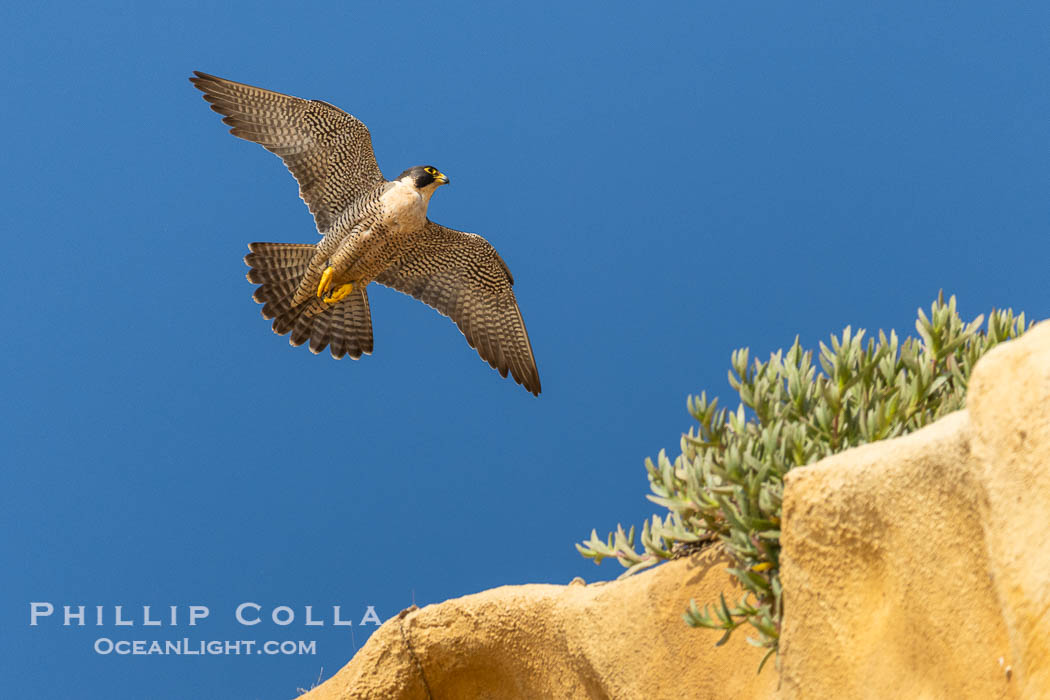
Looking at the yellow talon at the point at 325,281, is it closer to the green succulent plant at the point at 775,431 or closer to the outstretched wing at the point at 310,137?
the outstretched wing at the point at 310,137

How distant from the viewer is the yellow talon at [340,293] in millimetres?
6922

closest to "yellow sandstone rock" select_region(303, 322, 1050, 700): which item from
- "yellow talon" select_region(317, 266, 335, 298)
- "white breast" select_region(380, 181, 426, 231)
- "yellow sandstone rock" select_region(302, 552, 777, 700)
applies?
"yellow sandstone rock" select_region(302, 552, 777, 700)

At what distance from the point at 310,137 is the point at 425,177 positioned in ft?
2.45

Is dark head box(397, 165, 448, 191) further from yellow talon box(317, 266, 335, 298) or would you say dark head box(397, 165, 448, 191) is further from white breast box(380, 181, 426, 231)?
yellow talon box(317, 266, 335, 298)

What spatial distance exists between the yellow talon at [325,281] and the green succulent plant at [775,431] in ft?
13.5

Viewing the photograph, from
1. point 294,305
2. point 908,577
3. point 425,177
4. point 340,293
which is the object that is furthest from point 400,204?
point 908,577

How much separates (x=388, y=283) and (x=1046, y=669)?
5682 millimetres

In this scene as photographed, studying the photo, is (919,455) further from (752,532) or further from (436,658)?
(436,658)

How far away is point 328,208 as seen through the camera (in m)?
6.87

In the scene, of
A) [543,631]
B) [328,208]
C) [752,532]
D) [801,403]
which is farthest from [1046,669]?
[328,208]

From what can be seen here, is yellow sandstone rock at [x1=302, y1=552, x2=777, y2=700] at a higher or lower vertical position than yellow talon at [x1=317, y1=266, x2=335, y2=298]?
lower

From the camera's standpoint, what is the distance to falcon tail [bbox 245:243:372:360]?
22.9 feet

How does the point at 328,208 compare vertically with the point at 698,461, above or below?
above

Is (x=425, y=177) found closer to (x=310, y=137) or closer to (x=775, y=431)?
(x=310, y=137)
